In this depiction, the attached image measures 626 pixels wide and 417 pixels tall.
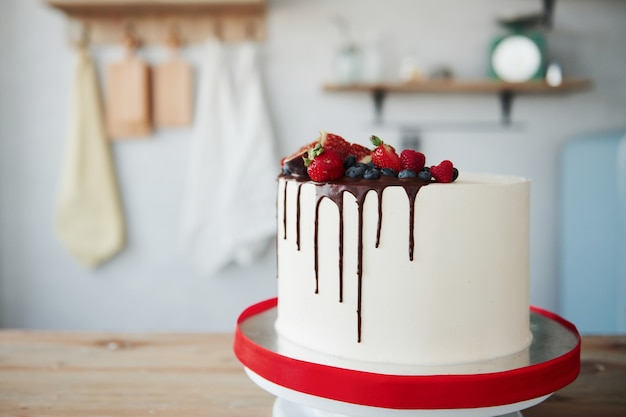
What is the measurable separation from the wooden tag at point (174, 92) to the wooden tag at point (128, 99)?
0.17 feet

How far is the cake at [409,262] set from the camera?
0.89 meters

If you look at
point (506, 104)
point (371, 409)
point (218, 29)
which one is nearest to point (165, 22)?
point (218, 29)

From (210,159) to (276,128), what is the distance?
11.9 inches

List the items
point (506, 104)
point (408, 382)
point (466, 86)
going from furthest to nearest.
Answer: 1. point (506, 104)
2. point (466, 86)
3. point (408, 382)

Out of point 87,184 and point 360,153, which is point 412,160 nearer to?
point 360,153

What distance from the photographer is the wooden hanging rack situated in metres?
2.48

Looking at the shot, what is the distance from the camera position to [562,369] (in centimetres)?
84

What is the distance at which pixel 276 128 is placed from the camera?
2551 millimetres

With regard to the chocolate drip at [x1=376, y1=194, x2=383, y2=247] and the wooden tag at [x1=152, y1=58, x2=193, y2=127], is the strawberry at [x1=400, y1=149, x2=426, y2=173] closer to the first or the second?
the chocolate drip at [x1=376, y1=194, x2=383, y2=247]

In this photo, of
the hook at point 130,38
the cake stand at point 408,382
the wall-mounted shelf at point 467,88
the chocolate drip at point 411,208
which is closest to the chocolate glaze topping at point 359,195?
the chocolate drip at point 411,208

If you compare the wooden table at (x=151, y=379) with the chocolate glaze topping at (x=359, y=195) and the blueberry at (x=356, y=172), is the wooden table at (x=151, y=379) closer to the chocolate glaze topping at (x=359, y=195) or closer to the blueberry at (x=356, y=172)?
the chocolate glaze topping at (x=359, y=195)

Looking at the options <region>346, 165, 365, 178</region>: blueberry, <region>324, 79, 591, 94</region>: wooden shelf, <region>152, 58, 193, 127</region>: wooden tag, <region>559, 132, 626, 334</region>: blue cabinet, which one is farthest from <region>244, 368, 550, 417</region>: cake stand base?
<region>152, 58, 193, 127</region>: wooden tag

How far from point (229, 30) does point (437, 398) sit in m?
2.05

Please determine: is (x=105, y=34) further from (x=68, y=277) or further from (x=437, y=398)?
(x=437, y=398)
